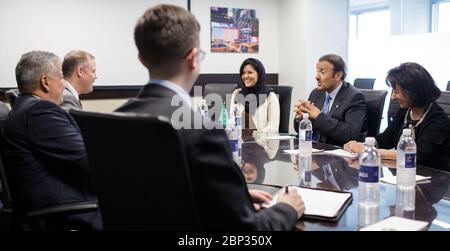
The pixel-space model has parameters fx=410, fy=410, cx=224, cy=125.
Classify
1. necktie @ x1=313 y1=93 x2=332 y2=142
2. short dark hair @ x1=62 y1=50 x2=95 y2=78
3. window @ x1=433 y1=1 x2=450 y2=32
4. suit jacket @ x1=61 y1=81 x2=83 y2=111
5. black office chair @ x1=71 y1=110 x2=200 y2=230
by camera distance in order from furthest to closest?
window @ x1=433 y1=1 x2=450 y2=32 → necktie @ x1=313 y1=93 x2=332 y2=142 → short dark hair @ x1=62 y1=50 x2=95 y2=78 → suit jacket @ x1=61 y1=81 x2=83 y2=111 → black office chair @ x1=71 y1=110 x2=200 y2=230

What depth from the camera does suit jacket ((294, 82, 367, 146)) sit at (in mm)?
2750

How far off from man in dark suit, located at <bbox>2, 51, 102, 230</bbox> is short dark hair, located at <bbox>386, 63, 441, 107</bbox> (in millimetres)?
1688

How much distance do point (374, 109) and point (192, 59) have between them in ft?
7.31

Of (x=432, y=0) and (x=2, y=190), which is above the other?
(x=432, y=0)

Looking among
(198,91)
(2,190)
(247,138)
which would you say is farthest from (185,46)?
(198,91)

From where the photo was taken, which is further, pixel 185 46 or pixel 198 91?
pixel 198 91

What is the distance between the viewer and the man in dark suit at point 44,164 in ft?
5.61

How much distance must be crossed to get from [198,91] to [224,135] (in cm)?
420

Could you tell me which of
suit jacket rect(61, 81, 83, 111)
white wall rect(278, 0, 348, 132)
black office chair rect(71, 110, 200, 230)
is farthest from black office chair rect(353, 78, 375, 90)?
black office chair rect(71, 110, 200, 230)

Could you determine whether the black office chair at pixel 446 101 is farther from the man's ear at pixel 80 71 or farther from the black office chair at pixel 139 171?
the man's ear at pixel 80 71

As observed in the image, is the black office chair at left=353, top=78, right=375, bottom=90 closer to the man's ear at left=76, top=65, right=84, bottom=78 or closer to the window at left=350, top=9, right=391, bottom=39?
the window at left=350, top=9, right=391, bottom=39
